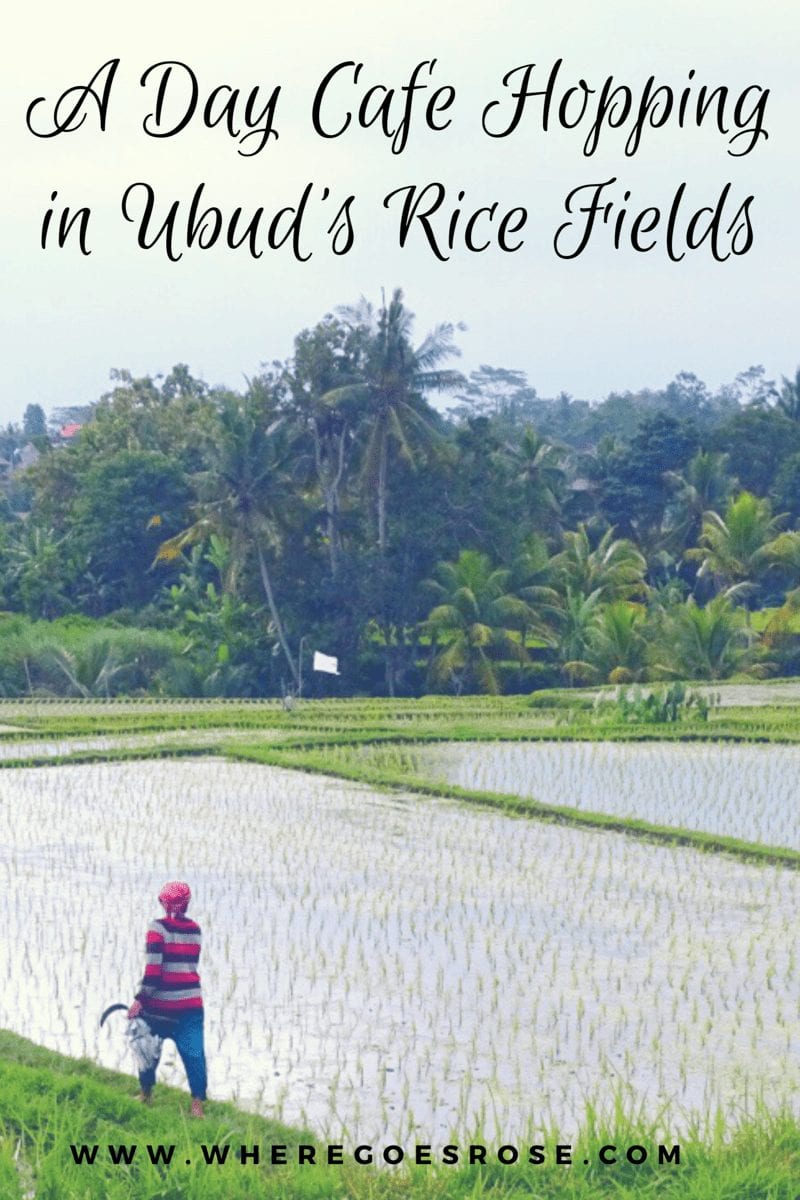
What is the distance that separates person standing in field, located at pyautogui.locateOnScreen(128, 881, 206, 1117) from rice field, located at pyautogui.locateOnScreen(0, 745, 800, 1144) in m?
0.42

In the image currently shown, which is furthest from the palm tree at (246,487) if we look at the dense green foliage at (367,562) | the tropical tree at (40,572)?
the tropical tree at (40,572)

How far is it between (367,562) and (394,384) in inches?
106

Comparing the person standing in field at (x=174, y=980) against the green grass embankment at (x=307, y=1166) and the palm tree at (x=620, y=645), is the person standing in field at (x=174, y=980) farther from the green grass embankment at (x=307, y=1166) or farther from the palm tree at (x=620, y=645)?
the palm tree at (x=620, y=645)

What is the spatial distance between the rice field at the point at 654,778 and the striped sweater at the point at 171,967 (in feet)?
19.3

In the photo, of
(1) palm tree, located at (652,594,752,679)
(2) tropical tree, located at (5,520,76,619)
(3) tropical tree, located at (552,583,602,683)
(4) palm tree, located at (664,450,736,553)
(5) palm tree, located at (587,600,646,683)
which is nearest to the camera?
(1) palm tree, located at (652,594,752,679)

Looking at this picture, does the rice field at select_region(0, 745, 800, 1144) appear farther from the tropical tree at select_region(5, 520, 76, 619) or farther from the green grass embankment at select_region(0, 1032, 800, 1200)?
the tropical tree at select_region(5, 520, 76, 619)

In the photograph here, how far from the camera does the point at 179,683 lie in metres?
27.9

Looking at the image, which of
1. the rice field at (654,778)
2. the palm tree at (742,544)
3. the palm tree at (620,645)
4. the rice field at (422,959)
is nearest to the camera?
the rice field at (422,959)

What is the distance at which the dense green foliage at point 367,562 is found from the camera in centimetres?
2720

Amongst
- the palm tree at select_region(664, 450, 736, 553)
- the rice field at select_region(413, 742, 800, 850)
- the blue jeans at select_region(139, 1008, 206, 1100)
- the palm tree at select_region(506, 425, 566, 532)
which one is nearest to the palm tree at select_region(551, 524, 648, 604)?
the palm tree at select_region(506, 425, 566, 532)

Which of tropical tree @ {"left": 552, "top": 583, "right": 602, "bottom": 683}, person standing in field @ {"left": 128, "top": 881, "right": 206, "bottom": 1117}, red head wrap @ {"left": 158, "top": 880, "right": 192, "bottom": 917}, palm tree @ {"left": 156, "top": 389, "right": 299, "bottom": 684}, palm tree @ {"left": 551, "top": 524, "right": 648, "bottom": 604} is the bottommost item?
person standing in field @ {"left": 128, "top": 881, "right": 206, "bottom": 1117}

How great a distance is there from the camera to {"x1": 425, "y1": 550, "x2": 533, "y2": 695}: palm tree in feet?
88.7

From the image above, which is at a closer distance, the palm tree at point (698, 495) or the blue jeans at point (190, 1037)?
the blue jeans at point (190, 1037)

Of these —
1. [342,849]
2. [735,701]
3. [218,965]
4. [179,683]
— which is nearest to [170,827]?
[342,849]
